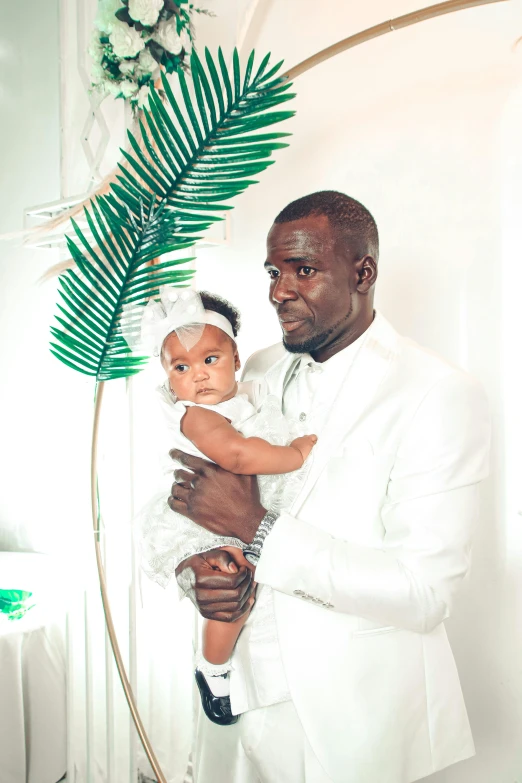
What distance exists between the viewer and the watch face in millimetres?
1754

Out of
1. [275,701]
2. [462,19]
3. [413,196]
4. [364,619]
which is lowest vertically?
[275,701]

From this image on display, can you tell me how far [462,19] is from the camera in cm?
238

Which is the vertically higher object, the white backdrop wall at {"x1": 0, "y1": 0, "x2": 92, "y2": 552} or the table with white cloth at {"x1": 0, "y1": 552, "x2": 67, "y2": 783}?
the white backdrop wall at {"x1": 0, "y1": 0, "x2": 92, "y2": 552}

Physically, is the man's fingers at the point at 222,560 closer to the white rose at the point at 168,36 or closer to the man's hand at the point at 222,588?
the man's hand at the point at 222,588

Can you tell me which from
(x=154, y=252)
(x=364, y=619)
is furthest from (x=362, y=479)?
(x=154, y=252)

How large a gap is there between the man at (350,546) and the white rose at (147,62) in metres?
1.03

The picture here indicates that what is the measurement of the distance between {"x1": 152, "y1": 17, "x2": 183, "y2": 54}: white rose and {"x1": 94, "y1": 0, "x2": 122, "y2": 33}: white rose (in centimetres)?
15

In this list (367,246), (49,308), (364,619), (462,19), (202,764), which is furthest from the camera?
(49,308)

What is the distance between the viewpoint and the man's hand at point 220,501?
1.77 m

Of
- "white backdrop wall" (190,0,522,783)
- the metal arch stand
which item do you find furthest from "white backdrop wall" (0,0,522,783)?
the metal arch stand

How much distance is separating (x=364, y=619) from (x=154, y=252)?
1.22m

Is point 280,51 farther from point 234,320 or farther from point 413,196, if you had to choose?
point 234,320

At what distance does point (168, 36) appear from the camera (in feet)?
8.09

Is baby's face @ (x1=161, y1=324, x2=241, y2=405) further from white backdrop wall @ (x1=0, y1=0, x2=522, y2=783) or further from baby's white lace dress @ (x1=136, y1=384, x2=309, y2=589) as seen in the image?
white backdrop wall @ (x1=0, y1=0, x2=522, y2=783)
